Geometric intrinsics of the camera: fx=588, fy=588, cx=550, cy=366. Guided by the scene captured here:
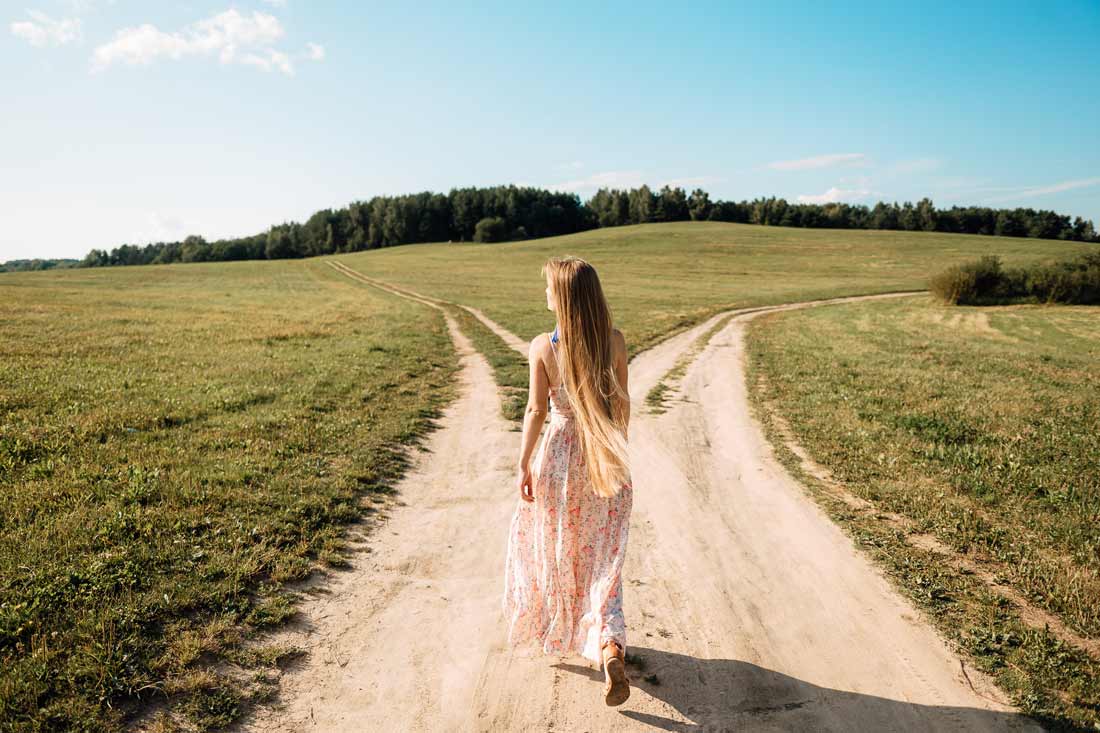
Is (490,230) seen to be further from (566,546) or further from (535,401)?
(566,546)

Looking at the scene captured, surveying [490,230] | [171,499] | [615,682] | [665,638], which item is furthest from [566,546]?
[490,230]

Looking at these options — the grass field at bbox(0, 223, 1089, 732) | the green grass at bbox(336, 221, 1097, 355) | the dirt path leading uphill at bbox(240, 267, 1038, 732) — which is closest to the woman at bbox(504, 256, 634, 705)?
the dirt path leading uphill at bbox(240, 267, 1038, 732)

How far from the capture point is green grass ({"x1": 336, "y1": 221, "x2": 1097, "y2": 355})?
1490 inches

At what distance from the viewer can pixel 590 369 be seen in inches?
182

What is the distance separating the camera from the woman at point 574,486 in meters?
4.60

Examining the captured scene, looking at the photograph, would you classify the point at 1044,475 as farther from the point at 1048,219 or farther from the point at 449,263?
the point at 1048,219

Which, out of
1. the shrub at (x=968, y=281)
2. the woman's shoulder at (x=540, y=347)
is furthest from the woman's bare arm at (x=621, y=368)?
the shrub at (x=968, y=281)

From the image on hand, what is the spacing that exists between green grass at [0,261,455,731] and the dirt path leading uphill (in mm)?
589

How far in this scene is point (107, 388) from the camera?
12820 millimetres

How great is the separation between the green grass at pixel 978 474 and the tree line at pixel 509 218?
4256 inches

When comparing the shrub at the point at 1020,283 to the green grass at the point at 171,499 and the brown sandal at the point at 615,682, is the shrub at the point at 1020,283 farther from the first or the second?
the brown sandal at the point at 615,682

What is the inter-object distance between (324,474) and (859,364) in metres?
16.2

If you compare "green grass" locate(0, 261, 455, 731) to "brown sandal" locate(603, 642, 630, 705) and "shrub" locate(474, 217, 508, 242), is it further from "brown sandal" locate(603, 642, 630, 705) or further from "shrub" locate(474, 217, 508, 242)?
"shrub" locate(474, 217, 508, 242)

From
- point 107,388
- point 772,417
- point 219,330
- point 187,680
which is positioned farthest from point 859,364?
point 219,330
